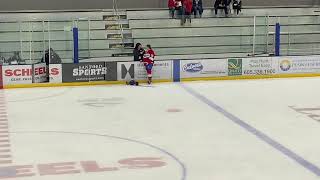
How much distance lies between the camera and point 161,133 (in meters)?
10.1

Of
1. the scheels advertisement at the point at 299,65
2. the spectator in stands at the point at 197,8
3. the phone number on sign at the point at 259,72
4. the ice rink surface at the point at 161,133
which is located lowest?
the ice rink surface at the point at 161,133

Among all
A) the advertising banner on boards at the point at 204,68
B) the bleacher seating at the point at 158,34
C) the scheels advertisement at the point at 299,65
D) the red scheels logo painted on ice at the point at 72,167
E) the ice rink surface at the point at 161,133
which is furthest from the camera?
the scheels advertisement at the point at 299,65

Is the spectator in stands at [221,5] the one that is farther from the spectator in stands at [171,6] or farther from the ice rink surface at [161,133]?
the ice rink surface at [161,133]

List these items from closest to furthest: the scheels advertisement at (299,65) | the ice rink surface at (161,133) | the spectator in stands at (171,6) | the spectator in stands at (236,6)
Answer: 1. the ice rink surface at (161,133)
2. the scheels advertisement at (299,65)
3. the spectator in stands at (171,6)
4. the spectator in stands at (236,6)

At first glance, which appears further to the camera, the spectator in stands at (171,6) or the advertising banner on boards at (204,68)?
the spectator in stands at (171,6)

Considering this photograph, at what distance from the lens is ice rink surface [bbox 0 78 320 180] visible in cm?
774

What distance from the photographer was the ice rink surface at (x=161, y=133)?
7742mm

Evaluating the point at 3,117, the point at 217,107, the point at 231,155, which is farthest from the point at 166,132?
the point at 3,117

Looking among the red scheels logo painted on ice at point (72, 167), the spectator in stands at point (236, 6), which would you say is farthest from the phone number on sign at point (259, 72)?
the red scheels logo painted on ice at point (72, 167)

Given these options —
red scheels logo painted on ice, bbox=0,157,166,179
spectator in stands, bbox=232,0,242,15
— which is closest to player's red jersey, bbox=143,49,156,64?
spectator in stands, bbox=232,0,242,15

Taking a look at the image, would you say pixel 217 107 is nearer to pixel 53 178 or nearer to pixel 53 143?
pixel 53 143

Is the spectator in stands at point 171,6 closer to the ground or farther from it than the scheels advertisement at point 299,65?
farther from it

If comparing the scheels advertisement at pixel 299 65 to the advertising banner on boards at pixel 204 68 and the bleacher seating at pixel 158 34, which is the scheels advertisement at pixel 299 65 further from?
the advertising banner on boards at pixel 204 68

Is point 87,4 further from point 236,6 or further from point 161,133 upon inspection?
point 161,133
